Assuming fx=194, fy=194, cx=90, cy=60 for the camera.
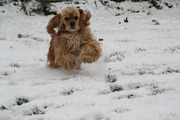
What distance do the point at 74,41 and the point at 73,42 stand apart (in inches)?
1.1

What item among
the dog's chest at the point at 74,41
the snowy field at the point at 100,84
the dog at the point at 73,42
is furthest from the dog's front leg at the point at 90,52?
the snowy field at the point at 100,84

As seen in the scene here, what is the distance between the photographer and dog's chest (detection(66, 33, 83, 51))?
11.6ft

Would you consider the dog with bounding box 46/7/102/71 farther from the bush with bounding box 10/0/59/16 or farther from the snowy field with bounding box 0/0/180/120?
the bush with bounding box 10/0/59/16

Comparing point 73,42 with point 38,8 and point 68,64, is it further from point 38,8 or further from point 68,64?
point 38,8

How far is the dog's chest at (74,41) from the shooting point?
3.54 metres

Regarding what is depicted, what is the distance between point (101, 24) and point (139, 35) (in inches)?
116

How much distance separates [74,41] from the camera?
3.54 m

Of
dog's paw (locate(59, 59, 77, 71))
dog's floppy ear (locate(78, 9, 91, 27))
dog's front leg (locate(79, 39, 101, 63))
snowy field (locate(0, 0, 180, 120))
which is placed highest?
dog's floppy ear (locate(78, 9, 91, 27))

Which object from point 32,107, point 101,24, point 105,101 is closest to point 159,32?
point 101,24

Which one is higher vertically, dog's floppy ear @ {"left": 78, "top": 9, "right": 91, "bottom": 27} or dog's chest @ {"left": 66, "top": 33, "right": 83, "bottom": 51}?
dog's floppy ear @ {"left": 78, "top": 9, "right": 91, "bottom": 27}

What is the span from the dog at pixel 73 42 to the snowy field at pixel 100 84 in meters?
0.28

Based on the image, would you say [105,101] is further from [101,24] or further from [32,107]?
[101,24]

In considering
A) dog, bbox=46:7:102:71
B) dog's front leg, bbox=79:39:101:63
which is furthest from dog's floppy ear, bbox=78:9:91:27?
dog's front leg, bbox=79:39:101:63

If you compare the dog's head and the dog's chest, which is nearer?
the dog's head
